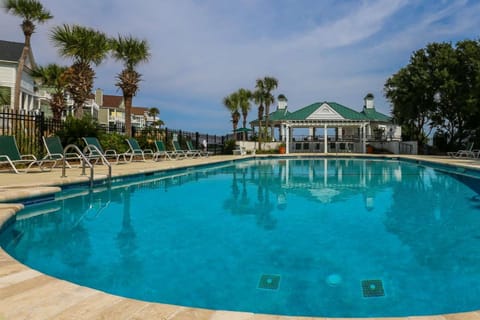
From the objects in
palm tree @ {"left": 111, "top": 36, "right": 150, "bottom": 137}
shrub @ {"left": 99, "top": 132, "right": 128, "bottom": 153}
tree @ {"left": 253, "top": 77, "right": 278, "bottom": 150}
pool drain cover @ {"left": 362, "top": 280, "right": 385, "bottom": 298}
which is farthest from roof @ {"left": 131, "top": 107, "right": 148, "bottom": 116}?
pool drain cover @ {"left": 362, "top": 280, "right": 385, "bottom": 298}

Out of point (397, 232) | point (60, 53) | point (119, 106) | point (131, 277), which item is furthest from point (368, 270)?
point (119, 106)

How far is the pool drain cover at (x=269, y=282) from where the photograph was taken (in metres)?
3.03

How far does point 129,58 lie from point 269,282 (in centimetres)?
2006

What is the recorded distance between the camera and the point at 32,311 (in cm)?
194

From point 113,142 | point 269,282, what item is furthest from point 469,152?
point 269,282

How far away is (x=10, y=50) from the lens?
102ft

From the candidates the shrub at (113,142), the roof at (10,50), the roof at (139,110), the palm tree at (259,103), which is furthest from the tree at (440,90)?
the roof at (139,110)

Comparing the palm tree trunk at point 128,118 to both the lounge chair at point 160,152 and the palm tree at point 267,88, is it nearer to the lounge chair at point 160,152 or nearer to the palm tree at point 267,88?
the lounge chair at point 160,152

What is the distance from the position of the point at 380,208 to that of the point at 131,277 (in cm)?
518

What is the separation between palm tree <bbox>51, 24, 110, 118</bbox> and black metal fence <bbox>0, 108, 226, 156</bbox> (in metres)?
2.62

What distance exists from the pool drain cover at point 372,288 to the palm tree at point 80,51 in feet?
59.4

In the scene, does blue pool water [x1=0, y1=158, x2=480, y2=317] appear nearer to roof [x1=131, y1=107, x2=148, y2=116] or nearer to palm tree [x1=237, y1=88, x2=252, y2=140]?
palm tree [x1=237, y1=88, x2=252, y2=140]

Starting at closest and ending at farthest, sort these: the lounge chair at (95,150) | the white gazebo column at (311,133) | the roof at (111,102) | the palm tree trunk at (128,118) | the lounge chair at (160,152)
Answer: the lounge chair at (95,150)
the lounge chair at (160,152)
the palm tree trunk at (128,118)
the white gazebo column at (311,133)
the roof at (111,102)

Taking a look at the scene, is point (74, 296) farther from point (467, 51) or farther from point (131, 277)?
point (467, 51)
